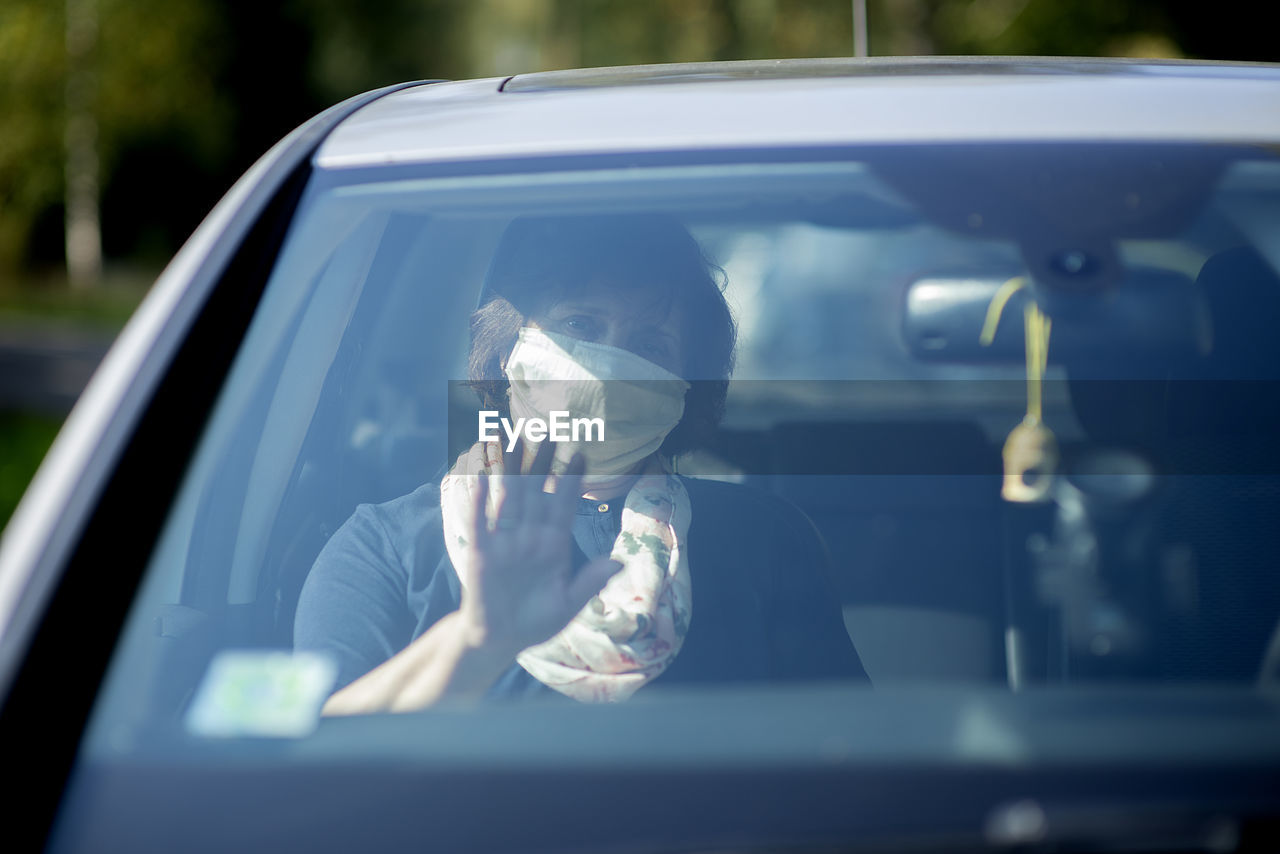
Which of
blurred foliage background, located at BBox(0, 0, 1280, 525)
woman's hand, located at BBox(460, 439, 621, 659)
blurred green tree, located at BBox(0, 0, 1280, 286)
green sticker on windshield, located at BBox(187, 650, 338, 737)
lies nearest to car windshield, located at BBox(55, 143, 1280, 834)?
green sticker on windshield, located at BBox(187, 650, 338, 737)

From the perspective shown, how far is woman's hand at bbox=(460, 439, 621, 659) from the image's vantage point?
1404mm

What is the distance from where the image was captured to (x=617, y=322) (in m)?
1.72

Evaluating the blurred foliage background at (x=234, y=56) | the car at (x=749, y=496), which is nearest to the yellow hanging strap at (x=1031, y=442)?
the car at (x=749, y=496)

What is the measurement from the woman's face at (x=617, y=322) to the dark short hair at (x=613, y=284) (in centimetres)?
1

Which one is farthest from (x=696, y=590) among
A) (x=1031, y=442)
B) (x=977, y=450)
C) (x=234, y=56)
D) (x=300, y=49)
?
(x=300, y=49)

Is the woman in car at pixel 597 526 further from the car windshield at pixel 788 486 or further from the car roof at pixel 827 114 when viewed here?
the car roof at pixel 827 114

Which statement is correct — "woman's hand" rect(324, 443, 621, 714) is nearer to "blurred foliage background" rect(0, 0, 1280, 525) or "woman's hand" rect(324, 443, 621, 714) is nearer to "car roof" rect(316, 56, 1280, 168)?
"car roof" rect(316, 56, 1280, 168)

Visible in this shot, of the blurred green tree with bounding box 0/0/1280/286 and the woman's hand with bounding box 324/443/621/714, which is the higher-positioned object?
the blurred green tree with bounding box 0/0/1280/286

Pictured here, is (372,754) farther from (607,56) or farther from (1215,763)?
(607,56)

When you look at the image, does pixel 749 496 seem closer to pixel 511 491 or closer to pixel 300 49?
pixel 511 491

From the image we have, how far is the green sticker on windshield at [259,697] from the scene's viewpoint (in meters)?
1.18

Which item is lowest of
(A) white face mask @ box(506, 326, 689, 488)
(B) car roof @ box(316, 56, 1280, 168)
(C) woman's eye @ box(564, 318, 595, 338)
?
(A) white face mask @ box(506, 326, 689, 488)

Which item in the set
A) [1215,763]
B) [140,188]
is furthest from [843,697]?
[140,188]

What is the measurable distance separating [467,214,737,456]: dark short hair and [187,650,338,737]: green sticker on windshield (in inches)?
20.1
